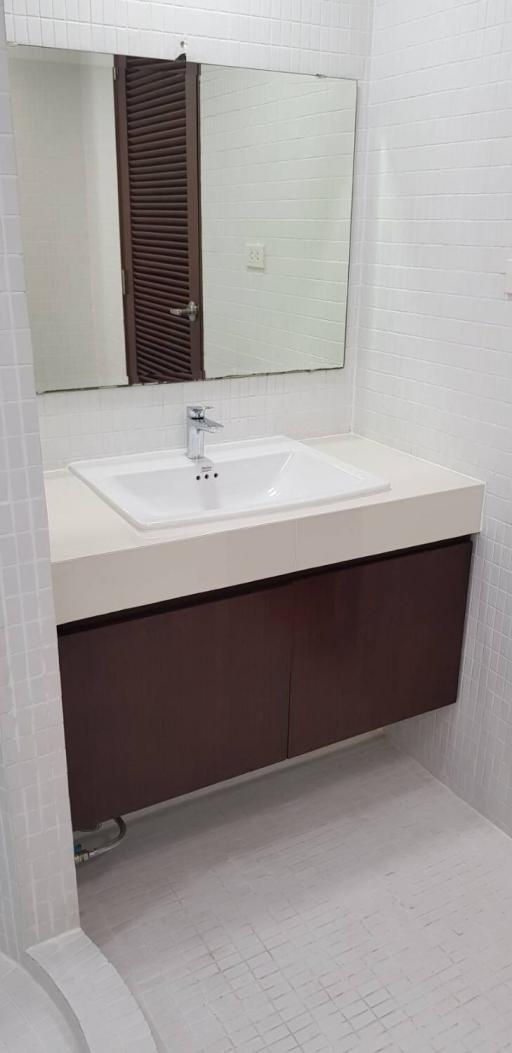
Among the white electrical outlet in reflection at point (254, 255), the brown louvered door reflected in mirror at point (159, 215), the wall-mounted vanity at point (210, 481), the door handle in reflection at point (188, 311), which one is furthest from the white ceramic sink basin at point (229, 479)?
the white electrical outlet in reflection at point (254, 255)

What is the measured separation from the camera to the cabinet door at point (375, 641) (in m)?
1.97

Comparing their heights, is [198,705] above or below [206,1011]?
above

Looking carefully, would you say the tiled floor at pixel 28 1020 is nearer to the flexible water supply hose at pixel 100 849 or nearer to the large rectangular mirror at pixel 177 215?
the flexible water supply hose at pixel 100 849

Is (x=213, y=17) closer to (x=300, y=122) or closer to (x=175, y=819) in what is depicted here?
(x=300, y=122)

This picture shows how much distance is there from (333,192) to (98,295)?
0.69 metres

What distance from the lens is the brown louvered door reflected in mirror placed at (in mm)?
1931

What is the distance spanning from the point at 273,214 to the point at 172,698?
3.99 ft

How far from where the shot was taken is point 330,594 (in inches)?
77.0

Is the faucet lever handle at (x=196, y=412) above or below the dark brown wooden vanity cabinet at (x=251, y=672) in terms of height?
above

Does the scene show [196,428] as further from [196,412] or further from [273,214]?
[273,214]

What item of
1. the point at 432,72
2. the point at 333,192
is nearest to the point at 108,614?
the point at 333,192

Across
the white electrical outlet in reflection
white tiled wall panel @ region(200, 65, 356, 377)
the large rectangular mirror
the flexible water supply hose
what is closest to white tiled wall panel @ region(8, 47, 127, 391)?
the large rectangular mirror

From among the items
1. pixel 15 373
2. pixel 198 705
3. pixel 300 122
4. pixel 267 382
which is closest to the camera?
pixel 15 373

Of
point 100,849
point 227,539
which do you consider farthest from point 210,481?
point 100,849
